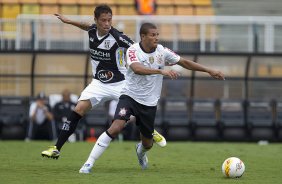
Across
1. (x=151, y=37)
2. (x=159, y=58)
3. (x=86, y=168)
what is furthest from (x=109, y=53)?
(x=86, y=168)

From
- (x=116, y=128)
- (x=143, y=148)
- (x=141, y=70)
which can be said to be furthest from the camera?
(x=143, y=148)

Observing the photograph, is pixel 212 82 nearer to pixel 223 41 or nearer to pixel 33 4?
pixel 223 41

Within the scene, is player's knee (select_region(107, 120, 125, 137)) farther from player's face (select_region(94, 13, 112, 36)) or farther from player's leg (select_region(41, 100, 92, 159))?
player's face (select_region(94, 13, 112, 36))

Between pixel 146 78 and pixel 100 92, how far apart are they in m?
1.21

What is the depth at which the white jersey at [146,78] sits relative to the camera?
12.5 m

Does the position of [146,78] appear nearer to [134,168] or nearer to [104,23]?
[104,23]

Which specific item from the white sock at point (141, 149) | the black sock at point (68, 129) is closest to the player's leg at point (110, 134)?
the white sock at point (141, 149)

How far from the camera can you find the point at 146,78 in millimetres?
12641

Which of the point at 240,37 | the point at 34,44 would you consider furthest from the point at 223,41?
the point at 34,44

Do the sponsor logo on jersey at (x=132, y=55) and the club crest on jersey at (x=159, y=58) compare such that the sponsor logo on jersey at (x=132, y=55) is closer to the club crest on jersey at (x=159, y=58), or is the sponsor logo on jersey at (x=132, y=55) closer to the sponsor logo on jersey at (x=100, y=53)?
the club crest on jersey at (x=159, y=58)

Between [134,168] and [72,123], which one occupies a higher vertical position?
[72,123]

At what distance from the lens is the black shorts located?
12.4 meters

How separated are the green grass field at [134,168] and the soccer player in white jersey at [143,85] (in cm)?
63

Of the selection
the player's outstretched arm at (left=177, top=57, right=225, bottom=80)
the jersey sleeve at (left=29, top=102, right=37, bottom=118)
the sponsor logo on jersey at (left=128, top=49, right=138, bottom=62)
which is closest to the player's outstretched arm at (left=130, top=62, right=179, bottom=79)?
the sponsor logo on jersey at (left=128, top=49, right=138, bottom=62)
